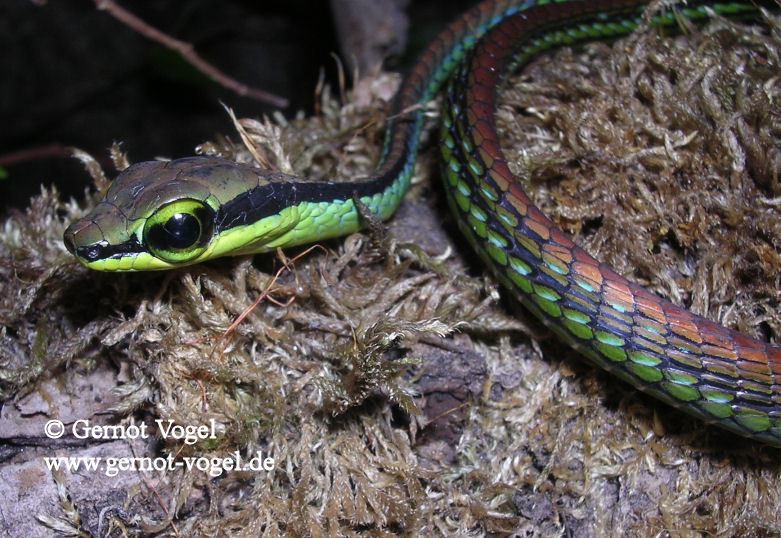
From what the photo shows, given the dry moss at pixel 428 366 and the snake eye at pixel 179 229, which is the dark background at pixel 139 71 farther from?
the snake eye at pixel 179 229

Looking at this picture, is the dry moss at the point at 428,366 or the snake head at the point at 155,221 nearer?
the snake head at the point at 155,221

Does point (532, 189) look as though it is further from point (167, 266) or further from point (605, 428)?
point (167, 266)

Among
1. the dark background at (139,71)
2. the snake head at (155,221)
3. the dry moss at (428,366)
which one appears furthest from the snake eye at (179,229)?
the dark background at (139,71)

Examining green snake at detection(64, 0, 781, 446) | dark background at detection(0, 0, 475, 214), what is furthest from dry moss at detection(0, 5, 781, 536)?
dark background at detection(0, 0, 475, 214)

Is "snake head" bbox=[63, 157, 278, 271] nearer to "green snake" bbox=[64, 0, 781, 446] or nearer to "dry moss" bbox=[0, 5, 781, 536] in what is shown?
"green snake" bbox=[64, 0, 781, 446]

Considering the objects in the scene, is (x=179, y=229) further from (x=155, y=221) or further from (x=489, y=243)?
(x=489, y=243)
